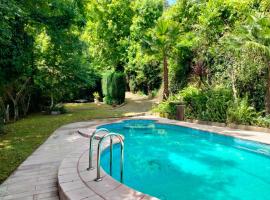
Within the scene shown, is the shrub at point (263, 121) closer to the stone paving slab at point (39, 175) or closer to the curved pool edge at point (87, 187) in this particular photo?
the stone paving slab at point (39, 175)

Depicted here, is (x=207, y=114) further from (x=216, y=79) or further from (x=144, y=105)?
(x=144, y=105)

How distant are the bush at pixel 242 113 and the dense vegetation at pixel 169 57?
41 millimetres

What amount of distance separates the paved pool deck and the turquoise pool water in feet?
2.96

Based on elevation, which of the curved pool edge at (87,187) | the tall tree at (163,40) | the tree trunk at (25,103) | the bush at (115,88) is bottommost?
the curved pool edge at (87,187)

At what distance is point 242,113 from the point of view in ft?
39.9

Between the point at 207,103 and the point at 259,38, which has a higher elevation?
the point at 259,38

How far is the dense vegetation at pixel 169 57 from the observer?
11.4 m

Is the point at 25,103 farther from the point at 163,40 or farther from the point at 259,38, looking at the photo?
the point at 259,38

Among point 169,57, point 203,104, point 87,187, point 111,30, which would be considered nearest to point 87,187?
point 87,187

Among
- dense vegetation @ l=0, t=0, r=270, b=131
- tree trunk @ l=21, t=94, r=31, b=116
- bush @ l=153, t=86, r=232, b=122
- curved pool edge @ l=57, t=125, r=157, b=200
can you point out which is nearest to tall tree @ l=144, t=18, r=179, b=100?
dense vegetation @ l=0, t=0, r=270, b=131

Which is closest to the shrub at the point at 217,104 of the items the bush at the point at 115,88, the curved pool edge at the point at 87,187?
the curved pool edge at the point at 87,187

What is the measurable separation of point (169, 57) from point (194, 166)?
1154 centimetres

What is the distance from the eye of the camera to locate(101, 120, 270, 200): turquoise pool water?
20.7ft

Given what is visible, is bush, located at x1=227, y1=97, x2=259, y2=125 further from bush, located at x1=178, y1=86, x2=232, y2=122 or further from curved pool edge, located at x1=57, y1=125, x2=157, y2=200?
curved pool edge, located at x1=57, y1=125, x2=157, y2=200
